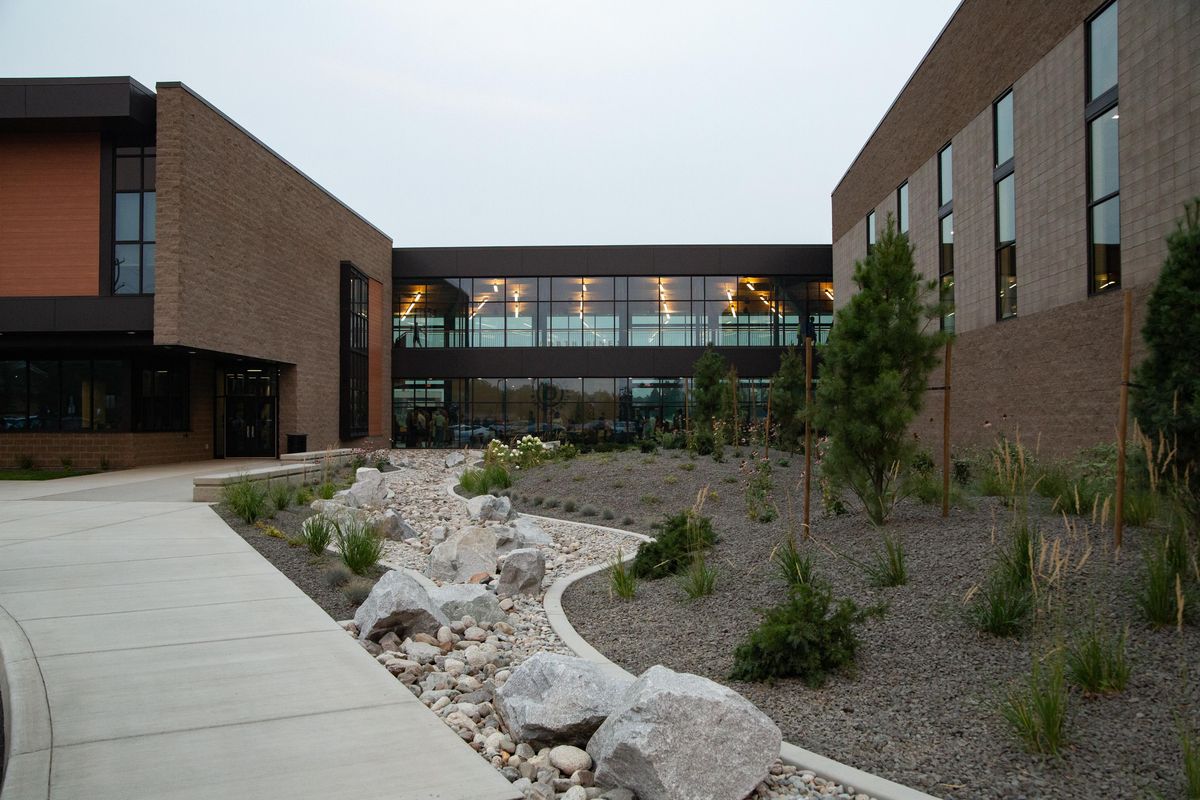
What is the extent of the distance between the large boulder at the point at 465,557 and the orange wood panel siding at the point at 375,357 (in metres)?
24.5

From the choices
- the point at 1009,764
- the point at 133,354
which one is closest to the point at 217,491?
the point at 133,354

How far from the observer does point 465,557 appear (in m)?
9.04

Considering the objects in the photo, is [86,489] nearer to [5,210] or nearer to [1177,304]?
[5,210]

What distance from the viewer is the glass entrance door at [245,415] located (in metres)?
26.9

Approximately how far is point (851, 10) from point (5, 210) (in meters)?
106

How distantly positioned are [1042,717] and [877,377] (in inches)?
217

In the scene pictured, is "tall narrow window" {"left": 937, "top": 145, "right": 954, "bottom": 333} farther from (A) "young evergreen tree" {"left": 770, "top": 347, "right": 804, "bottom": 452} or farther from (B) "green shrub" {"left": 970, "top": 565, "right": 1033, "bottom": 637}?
A: (B) "green shrub" {"left": 970, "top": 565, "right": 1033, "bottom": 637}

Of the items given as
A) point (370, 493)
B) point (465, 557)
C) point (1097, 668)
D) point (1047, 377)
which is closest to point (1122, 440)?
point (1097, 668)

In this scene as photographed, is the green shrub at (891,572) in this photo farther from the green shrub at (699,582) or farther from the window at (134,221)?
the window at (134,221)

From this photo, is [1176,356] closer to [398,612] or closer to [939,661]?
[939,661]

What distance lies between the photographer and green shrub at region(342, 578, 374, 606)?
7043 millimetres

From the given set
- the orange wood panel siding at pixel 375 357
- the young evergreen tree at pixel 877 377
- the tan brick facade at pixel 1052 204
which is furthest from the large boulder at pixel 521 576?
the orange wood panel siding at pixel 375 357

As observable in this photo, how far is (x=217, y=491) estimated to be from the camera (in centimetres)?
1379

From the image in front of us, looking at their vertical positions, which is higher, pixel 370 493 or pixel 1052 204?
pixel 1052 204
